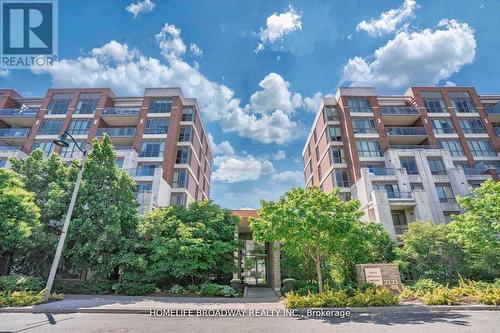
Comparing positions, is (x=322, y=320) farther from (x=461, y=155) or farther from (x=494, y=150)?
(x=494, y=150)

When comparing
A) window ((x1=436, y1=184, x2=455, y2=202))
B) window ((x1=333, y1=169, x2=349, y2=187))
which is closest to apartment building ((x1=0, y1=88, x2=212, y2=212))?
window ((x1=333, y1=169, x2=349, y2=187))

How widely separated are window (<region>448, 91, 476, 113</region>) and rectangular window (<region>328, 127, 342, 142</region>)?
16.9m

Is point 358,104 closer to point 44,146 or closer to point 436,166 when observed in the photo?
point 436,166

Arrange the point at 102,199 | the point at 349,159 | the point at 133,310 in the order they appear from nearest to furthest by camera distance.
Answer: the point at 133,310
the point at 102,199
the point at 349,159

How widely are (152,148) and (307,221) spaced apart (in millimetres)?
25815

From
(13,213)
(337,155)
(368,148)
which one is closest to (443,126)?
(368,148)

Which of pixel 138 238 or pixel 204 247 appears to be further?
pixel 138 238

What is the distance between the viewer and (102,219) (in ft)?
56.2

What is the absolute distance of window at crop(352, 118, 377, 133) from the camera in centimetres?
3397

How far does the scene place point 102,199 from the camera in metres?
17.8

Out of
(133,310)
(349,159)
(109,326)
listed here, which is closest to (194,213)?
(133,310)

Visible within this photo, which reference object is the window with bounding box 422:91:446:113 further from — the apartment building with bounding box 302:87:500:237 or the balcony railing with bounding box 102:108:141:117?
the balcony railing with bounding box 102:108:141:117

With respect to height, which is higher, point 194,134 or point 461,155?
point 194,134

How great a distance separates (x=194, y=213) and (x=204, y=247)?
3.34 m
